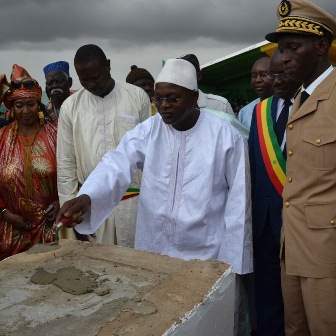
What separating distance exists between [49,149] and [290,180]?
81.4 inches

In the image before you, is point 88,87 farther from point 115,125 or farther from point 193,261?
point 193,261

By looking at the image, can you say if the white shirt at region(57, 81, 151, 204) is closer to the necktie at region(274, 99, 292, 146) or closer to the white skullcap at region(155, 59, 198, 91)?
the white skullcap at region(155, 59, 198, 91)

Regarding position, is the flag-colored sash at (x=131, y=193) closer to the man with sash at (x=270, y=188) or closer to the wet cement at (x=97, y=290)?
the man with sash at (x=270, y=188)

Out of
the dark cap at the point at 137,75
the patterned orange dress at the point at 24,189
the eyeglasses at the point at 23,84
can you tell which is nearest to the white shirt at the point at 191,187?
the patterned orange dress at the point at 24,189

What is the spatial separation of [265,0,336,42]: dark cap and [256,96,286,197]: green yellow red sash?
2.20 ft

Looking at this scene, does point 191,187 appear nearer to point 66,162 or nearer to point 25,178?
point 66,162

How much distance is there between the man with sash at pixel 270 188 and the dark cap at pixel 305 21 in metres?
0.55

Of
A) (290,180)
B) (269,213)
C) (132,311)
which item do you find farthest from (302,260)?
(132,311)

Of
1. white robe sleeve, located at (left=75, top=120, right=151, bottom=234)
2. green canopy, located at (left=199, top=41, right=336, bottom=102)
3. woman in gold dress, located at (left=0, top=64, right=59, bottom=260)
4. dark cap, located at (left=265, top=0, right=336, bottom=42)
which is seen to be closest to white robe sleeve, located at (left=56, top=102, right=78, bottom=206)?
woman in gold dress, located at (left=0, top=64, right=59, bottom=260)

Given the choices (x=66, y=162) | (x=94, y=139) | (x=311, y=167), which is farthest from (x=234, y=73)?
(x=311, y=167)

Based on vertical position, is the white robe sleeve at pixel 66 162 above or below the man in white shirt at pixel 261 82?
below

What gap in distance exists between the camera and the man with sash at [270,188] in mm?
3002

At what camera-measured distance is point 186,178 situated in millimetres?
2943

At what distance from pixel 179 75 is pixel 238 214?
34.5 inches
